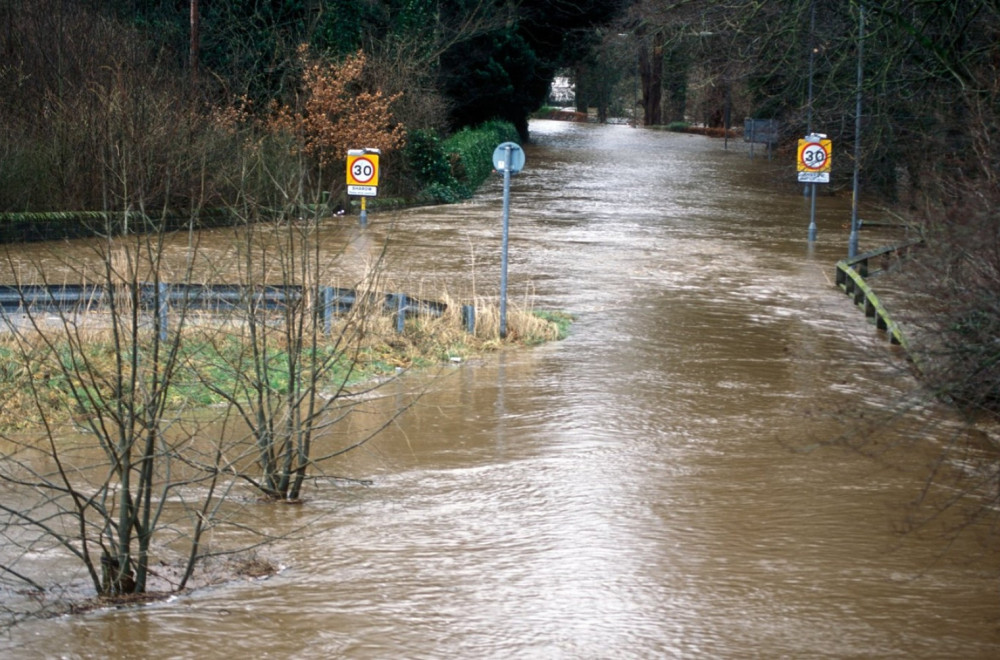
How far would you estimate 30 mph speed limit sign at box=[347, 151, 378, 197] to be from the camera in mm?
27781

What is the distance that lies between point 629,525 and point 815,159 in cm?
1984

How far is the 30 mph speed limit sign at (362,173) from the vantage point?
91.1ft

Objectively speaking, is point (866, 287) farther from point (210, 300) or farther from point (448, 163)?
point (448, 163)

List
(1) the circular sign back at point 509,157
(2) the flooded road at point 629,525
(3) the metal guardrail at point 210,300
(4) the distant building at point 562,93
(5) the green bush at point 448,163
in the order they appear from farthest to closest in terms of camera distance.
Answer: (4) the distant building at point 562,93
(5) the green bush at point 448,163
(1) the circular sign back at point 509,157
(3) the metal guardrail at point 210,300
(2) the flooded road at point 629,525

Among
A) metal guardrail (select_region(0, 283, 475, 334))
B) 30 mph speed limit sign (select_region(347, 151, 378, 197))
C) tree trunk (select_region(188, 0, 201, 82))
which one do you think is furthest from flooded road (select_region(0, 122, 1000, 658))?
tree trunk (select_region(188, 0, 201, 82))

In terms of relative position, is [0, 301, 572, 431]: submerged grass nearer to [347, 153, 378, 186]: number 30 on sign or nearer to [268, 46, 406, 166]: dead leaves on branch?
[347, 153, 378, 186]: number 30 on sign

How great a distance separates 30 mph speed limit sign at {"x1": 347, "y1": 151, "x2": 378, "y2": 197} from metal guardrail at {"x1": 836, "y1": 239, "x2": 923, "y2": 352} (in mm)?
9661

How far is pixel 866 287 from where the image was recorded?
68.8 feet

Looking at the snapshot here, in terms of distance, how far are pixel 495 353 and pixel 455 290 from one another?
4484 mm

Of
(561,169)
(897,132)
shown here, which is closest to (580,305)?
(897,132)

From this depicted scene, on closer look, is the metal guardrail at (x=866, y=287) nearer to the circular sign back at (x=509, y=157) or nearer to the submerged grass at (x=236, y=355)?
the submerged grass at (x=236, y=355)

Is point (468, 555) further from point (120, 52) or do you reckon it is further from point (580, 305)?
point (120, 52)

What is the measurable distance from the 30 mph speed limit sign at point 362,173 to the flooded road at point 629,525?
7.72 metres

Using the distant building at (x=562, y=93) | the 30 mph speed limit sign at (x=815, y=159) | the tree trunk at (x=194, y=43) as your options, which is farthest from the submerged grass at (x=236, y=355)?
the distant building at (x=562, y=93)
